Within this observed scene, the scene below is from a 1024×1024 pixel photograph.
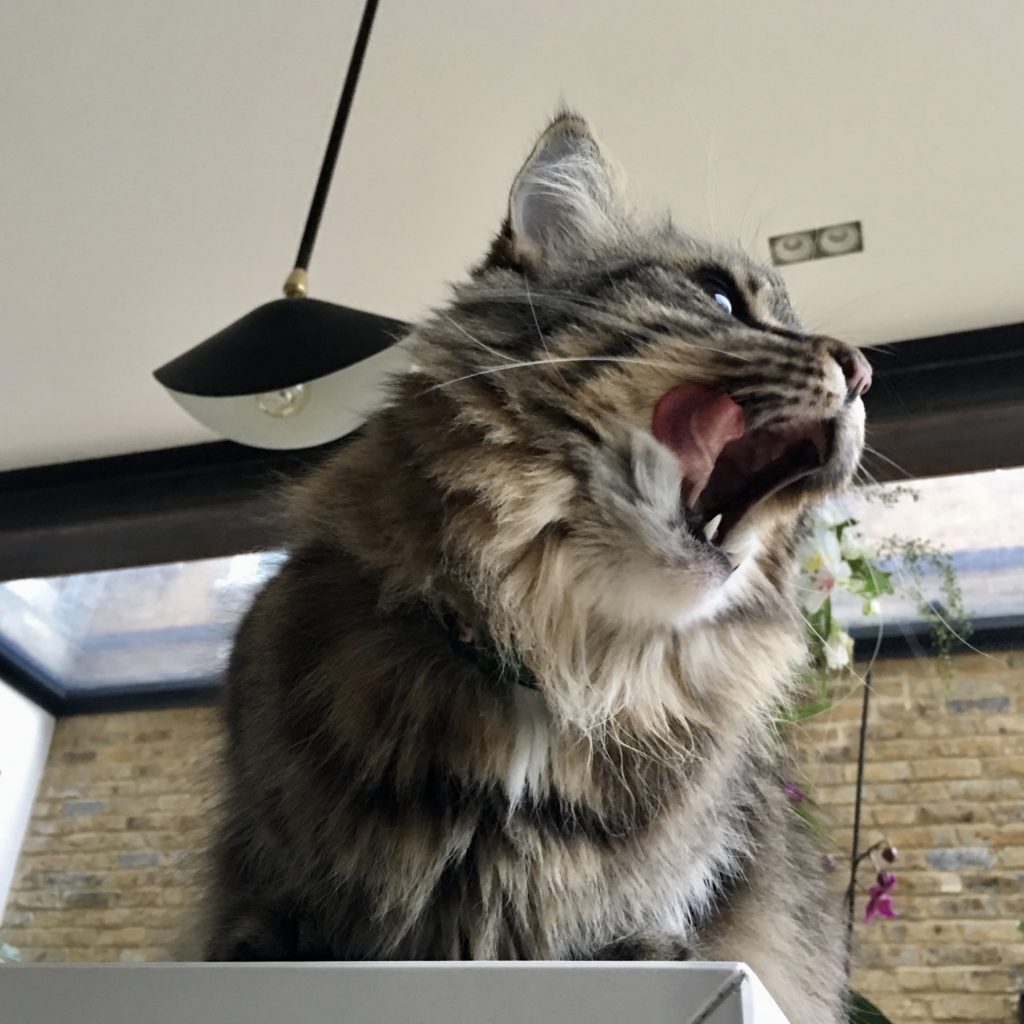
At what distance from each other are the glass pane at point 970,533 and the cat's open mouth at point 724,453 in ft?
6.73

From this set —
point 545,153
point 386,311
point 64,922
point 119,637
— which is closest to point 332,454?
point 545,153

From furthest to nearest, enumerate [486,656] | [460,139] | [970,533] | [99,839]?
→ [99,839], [970,533], [460,139], [486,656]

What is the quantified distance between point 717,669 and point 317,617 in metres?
0.37

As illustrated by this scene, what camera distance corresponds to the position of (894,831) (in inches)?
136

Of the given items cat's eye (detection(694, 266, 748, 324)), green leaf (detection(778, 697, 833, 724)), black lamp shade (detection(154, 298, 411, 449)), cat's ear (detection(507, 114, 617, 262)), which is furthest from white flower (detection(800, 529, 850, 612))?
black lamp shade (detection(154, 298, 411, 449))

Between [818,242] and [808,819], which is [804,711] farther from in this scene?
[818,242]

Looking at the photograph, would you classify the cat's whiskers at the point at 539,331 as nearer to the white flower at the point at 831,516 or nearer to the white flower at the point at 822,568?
the white flower at the point at 831,516

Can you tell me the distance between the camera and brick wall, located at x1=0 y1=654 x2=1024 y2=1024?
3.21 metres

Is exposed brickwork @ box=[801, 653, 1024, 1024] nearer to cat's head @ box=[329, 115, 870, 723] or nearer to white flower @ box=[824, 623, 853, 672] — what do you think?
white flower @ box=[824, 623, 853, 672]

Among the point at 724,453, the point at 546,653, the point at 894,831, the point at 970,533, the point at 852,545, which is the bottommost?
the point at 894,831

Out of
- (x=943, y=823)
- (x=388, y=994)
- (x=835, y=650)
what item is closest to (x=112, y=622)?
(x=943, y=823)

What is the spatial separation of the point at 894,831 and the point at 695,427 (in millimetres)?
3057

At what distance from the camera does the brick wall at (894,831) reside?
10.5 feet

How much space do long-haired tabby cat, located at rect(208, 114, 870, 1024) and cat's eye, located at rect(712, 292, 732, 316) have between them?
0.04m
